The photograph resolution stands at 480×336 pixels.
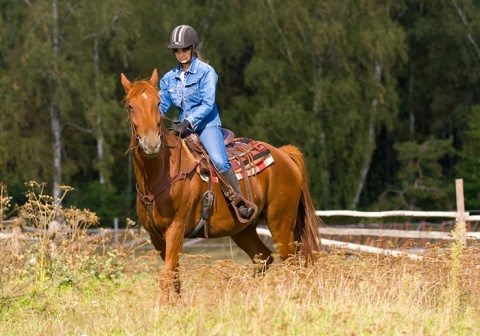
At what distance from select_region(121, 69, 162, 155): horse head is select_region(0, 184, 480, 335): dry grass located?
2.90 ft

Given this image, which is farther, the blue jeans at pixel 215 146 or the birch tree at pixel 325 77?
the birch tree at pixel 325 77

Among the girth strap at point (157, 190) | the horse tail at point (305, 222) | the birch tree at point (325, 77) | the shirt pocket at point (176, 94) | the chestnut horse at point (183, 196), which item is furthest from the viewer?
the birch tree at point (325, 77)

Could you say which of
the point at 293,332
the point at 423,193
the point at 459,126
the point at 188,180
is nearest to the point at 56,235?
the point at 188,180

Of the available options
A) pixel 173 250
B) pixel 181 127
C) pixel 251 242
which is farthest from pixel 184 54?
pixel 251 242

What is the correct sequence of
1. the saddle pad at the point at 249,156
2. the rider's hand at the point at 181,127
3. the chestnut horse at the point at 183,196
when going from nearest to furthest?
1. the chestnut horse at the point at 183,196
2. the rider's hand at the point at 181,127
3. the saddle pad at the point at 249,156

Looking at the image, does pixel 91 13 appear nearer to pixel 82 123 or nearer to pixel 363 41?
pixel 82 123

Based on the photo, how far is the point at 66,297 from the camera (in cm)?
873

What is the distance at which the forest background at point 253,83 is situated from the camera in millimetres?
33656

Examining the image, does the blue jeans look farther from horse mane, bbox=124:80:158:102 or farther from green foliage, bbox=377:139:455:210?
green foliage, bbox=377:139:455:210

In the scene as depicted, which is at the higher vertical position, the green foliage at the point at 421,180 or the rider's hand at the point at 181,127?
the green foliage at the point at 421,180

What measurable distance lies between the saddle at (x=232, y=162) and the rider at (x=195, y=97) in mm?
55

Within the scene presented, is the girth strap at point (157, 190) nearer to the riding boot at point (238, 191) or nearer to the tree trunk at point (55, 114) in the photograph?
the riding boot at point (238, 191)

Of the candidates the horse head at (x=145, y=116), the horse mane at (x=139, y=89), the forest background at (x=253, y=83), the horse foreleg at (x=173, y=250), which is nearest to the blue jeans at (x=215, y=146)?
the horse foreleg at (x=173, y=250)

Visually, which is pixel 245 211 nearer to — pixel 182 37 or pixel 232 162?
pixel 232 162
